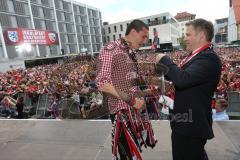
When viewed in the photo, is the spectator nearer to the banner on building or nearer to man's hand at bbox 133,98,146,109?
man's hand at bbox 133,98,146,109

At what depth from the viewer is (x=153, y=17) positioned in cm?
7775


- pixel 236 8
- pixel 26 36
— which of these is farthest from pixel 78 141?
pixel 236 8

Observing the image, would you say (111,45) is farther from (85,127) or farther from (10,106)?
(10,106)

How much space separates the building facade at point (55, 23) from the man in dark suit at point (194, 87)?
40029 mm

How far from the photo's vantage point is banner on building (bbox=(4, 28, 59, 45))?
37438 millimetres

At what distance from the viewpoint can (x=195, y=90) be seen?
5.94 ft

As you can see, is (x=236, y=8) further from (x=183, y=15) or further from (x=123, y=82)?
(x=183, y=15)

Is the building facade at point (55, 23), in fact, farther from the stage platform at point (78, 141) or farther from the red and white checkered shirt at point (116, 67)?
the red and white checkered shirt at point (116, 67)

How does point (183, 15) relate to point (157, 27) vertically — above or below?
above

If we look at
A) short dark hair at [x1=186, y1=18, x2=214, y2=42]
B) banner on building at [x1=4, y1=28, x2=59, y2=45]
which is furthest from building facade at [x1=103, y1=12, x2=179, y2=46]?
short dark hair at [x1=186, y1=18, x2=214, y2=42]

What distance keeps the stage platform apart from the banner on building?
36463mm

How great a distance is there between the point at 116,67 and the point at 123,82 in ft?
0.51

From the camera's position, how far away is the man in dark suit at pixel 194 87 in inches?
68.6

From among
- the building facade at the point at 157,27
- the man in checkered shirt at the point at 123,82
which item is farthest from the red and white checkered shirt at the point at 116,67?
the building facade at the point at 157,27
